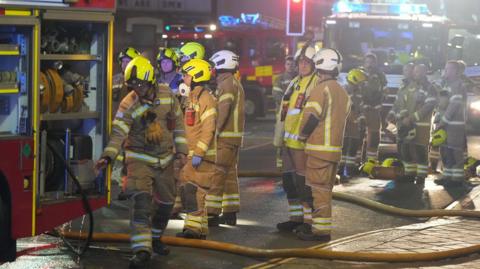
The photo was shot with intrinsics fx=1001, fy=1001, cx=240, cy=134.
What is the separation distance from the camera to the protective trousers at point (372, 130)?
1473 centimetres

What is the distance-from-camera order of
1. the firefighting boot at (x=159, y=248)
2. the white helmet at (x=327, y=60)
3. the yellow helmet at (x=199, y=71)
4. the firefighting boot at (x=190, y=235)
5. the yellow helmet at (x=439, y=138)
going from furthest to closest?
the yellow helmet at (x=439, y=138)
the white helmet at (x=327, y=60)
the yellow helmet at (x=199, y=71)
the firefighting boot at (x=190, y=235)
the firefighting boot at (x=159, y=248)

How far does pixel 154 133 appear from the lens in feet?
26.0

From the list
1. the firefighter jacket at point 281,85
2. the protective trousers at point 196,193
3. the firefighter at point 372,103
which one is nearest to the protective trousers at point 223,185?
the protective trousers at point 196,193

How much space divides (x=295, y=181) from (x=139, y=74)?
238cm

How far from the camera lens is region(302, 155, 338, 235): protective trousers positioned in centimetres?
918

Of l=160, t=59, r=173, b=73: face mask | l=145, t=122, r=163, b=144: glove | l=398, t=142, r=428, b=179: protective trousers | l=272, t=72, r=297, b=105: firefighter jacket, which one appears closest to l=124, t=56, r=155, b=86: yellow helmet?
Answer: l=145, t=122, r=163, b=144: glove

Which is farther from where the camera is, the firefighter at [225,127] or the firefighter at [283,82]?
the firefighter at [283,82]

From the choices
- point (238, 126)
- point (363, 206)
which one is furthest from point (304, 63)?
point (363, 206)

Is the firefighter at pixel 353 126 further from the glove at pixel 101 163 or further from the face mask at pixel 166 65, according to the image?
the glove at pixel 101 163

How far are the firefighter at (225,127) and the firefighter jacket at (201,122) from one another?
0.49 metres

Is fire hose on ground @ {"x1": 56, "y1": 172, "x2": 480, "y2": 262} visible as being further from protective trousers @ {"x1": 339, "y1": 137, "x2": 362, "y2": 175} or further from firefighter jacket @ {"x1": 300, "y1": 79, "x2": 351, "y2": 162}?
protective trousers @ {"x1": 339, "y1": 137, "x2": 362, "y2": 175}

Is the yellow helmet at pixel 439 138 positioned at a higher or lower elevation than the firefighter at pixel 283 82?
lower

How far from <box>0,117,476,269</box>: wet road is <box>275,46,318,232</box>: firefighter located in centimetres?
25

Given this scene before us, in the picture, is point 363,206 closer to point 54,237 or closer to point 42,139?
point 54,237
